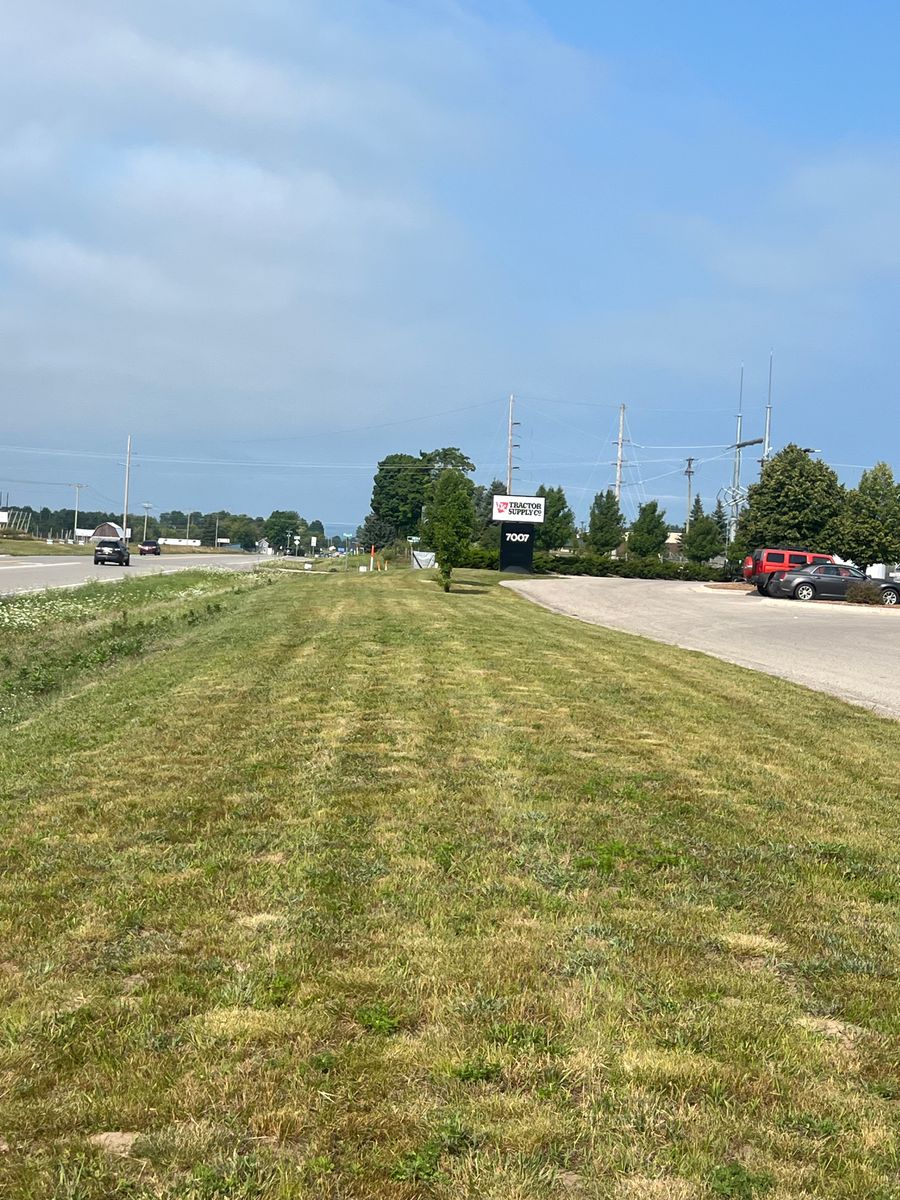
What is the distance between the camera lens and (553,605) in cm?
3206

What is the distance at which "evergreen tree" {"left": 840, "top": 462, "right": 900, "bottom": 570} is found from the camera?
5609 cm

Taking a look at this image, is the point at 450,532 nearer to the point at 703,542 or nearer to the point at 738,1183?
the point at 738,1183

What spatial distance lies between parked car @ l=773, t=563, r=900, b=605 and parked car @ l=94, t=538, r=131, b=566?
34790 millimetres

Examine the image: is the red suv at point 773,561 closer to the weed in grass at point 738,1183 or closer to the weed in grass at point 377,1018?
the weed in grass at point 377,1018

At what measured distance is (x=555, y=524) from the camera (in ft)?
283

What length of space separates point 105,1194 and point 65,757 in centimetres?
568

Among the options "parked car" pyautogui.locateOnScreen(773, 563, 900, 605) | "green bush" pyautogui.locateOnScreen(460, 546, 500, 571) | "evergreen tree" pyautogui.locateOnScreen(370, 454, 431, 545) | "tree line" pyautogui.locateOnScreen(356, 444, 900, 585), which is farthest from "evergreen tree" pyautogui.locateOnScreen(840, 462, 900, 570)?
"evergreen tree" pyautogui.locateOnScreen(370, 454, 431, 545)

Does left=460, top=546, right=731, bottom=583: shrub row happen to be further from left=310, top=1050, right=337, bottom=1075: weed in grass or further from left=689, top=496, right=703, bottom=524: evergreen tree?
left=310, top=1050, right=337, bottom=1075: weed in grass

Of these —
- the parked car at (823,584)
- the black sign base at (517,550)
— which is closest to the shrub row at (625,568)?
the black sign base at (517,550)

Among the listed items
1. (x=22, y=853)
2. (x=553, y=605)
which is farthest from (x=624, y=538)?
(x=22, y=853)

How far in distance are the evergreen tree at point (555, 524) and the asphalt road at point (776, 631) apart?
141 feet

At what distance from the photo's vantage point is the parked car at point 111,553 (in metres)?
54.9

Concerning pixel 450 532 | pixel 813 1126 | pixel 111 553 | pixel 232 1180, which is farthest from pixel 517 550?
pixel 232 1180

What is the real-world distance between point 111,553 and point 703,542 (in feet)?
178
